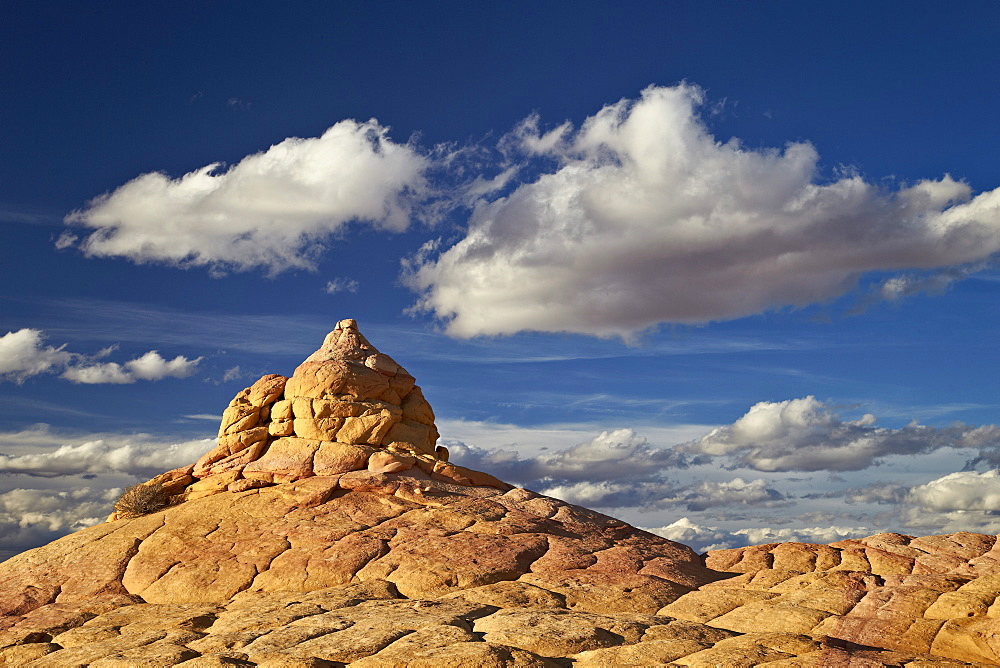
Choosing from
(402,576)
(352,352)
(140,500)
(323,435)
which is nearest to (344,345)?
(352,352)

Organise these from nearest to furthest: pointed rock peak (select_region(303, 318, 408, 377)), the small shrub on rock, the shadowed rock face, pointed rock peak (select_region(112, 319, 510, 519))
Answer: the shadowed rock face → the small shrub on rock → pointed rock peak (select_region(112, 319, 510, 519)) → pointed rock peak (select_region(303, 318, 408, 377))

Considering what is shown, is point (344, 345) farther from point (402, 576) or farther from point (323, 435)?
point (402, 576)

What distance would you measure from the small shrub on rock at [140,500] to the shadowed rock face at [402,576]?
0.53 meters

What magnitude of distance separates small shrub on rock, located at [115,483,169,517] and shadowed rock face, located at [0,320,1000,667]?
0.53 m

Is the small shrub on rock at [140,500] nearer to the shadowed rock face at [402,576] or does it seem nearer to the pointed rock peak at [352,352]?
the shadowed rock face at [402,576]

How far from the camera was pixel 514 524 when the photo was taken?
41812 mm

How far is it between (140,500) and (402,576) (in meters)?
19.4

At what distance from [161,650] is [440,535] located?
15038mm

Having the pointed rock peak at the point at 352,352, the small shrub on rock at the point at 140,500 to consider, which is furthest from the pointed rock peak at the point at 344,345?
the small shrub on rock at the point at 140,500

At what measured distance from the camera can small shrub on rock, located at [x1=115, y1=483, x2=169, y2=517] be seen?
45719mm

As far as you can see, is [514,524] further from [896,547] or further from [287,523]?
[896,547]

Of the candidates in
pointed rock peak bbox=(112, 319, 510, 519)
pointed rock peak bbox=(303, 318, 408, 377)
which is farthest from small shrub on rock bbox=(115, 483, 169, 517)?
pointed rock peak bbox=(303, 318, 408, 377)

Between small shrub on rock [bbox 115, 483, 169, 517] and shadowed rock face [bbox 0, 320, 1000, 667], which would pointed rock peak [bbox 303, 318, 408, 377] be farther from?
small shrub on rock [bbox 115, 483, 169, 517]

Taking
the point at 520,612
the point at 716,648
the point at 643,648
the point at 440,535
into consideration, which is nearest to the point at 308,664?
the point at 520,612
